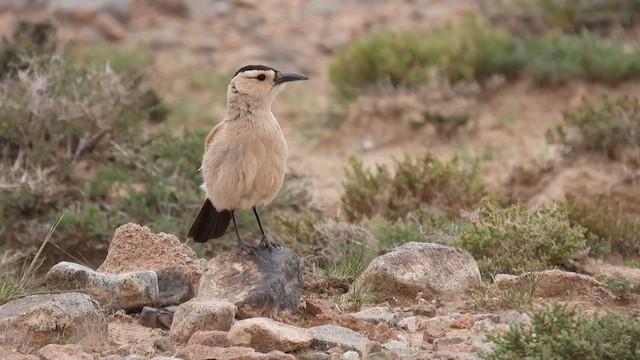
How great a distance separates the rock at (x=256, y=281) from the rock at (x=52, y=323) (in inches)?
30.2

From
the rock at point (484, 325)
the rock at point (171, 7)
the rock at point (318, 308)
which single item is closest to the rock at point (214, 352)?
the rock at point (318, 308)

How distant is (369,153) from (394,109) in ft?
2.74

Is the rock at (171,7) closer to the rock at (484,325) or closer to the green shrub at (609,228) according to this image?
the green shrub at (609,228)

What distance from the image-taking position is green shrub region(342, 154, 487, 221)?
9.15 m

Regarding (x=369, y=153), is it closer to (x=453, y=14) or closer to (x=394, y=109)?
(x=394, y=109)

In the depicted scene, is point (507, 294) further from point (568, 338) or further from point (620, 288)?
point (568, 338)

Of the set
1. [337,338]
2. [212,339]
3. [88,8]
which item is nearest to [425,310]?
[337,338]

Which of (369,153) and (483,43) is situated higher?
(483,43)

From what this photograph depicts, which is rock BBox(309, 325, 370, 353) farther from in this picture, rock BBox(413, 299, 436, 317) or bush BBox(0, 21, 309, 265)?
bush BBox(0, 21, 309, 265)

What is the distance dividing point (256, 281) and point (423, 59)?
24.0ft

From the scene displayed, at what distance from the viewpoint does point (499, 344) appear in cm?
530

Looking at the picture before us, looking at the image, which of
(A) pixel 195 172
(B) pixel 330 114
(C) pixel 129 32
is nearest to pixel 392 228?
(A) pixel 195 172

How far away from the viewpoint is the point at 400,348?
5867mm

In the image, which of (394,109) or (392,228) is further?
(394,109)
